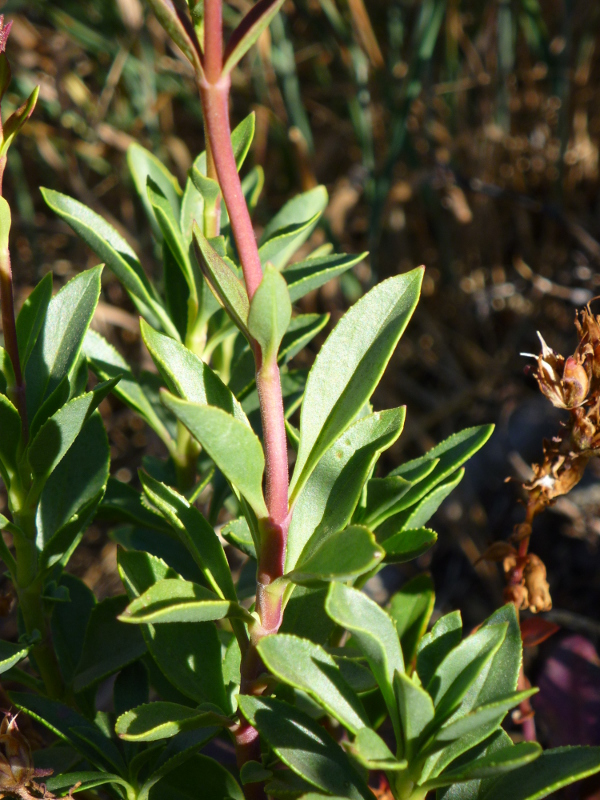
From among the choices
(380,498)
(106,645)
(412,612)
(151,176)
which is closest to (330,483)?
(380,498)

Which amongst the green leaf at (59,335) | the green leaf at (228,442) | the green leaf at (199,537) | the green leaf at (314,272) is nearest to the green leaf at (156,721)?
the green leaf at (199,537)

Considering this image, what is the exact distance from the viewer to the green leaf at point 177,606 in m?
0.58

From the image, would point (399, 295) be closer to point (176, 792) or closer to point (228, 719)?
point (228, 719)

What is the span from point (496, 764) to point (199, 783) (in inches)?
14.8

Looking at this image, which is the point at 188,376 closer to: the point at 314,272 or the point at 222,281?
the point at 222,281

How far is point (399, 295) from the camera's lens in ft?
2.32

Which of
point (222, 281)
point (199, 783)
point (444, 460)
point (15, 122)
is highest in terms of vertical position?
point (15, 122)

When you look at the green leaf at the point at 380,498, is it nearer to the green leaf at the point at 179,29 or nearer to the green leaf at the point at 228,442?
the green leaf at the point at 228,442

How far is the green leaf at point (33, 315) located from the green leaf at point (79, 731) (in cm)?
37

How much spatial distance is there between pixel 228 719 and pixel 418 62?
1694mm

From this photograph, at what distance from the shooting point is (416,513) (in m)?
0.80

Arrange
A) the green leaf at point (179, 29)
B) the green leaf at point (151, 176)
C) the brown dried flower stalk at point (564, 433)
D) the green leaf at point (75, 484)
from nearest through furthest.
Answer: the green leaf at point (179, 29) → the brown dried flower stalk at point (564, 433) → the green leaf at point (75, 484) → the green leaf at point (151, 176)

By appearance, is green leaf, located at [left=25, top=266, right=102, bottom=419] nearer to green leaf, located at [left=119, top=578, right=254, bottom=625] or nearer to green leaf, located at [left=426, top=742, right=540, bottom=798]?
green leaf, located at [left=119, top=578, right=254, bottom=625]

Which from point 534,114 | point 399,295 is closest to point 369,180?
point 534,114
